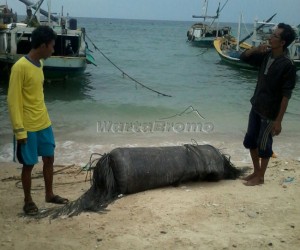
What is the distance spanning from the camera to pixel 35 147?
3.60 meters

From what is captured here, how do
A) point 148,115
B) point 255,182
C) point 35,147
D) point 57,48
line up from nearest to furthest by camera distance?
point 35,147 < point 255,182 < point 148,115 < point 57,48

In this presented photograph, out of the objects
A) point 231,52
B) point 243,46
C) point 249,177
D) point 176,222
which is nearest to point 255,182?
point 249,177

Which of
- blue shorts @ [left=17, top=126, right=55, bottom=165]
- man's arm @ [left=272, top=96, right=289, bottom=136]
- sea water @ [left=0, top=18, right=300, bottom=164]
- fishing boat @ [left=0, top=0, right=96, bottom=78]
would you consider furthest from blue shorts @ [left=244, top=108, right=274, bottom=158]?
fishing boat @ [left=0, top=0, right=96, bottom=78]

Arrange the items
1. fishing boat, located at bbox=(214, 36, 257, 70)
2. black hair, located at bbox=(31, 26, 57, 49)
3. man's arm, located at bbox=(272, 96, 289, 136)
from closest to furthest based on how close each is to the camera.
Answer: black hair, located at bbox=(31, 26, 57, 49) < man's arm, located at bbox=(272, 96, 289, 136) < fishing boat, located at bbox=(214, 36, 257, 70)

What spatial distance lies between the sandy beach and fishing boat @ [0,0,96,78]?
1036cm

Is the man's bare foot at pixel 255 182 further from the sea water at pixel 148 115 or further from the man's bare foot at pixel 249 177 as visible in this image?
the sea water at pixel 148 115

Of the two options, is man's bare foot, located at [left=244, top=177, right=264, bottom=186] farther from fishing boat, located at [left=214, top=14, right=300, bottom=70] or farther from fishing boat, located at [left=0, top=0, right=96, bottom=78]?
fishing boat, located at [left=214, top=14, right=300, bottom=70]

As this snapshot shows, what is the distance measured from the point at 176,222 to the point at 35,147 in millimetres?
1437

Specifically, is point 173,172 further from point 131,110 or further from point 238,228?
point 131,110

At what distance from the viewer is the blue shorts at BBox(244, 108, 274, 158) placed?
14.0ft

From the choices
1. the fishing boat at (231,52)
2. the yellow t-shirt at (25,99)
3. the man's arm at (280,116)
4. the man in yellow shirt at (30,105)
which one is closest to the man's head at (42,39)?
the man in yellow shirt at (30,105)

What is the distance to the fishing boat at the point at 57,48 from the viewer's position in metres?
14.3

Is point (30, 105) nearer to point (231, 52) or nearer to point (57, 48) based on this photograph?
point (57, 48)

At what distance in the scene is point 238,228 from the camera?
3.31m
